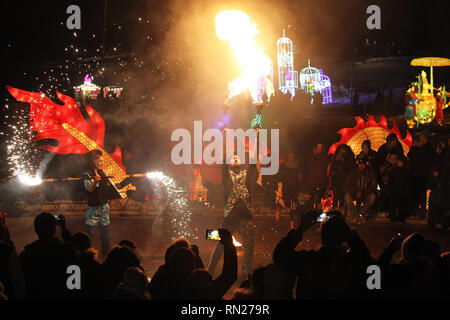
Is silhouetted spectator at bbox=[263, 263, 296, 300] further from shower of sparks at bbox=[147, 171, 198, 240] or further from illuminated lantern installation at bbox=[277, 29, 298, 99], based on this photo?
illuminated lantern installation at bbox=[277, 29, 298, 99]

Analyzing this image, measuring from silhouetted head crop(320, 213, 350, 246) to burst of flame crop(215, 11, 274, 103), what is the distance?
15.4m

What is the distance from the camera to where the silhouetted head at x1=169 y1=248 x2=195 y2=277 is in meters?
3.47

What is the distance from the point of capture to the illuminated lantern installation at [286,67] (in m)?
26.4

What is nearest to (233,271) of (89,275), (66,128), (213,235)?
(213,235)

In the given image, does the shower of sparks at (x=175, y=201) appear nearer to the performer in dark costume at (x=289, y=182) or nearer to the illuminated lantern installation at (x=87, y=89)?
the performer in dark costume at (x=289, y=182)

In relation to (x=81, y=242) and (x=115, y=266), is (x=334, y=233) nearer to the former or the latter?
(x=115, y=266)

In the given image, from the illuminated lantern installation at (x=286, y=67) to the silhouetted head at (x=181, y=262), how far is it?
2341cm

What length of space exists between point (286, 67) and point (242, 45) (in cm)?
693

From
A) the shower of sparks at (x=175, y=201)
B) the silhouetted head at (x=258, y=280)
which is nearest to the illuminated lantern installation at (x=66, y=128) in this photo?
the shower of sparks at (x=175, y=201)

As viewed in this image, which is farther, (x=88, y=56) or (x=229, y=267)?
(x=88, y=56)
